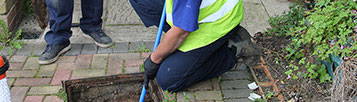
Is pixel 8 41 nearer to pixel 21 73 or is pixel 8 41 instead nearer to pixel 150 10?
pixel 21 73

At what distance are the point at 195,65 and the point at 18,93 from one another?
157 cm

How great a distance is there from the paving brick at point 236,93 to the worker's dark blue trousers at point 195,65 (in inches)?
8.2

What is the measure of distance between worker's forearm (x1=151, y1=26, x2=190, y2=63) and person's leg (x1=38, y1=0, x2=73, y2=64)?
1.08 metres

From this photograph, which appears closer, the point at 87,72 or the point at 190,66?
the point at 190,66

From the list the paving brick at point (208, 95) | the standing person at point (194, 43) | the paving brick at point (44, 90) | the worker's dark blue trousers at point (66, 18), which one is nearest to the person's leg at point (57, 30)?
the worker's dark blue trousers at point (66, 18)

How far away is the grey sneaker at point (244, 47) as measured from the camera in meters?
3.01

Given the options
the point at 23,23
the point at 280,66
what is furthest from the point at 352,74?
the point at 23,23

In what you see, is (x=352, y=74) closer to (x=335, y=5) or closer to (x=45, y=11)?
(x=335, y=5)

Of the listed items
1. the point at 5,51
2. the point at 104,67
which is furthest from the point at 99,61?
the point at 5,51

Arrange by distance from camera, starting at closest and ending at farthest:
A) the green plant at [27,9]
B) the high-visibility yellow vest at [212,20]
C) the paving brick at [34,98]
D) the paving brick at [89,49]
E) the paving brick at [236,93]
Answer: the high-visibility yellow vest at [212,20], the paving brick at [34,98], the paving brick at [236,93], the paving brick at [89,49], the green plant at [27,9]

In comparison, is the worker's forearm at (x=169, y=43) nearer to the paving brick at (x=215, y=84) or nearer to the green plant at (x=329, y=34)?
the paving brick at (x=215, y=84)

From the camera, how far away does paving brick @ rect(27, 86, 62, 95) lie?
2820 mm

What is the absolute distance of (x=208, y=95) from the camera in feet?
9.30

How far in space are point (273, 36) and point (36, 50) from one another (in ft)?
8.42
